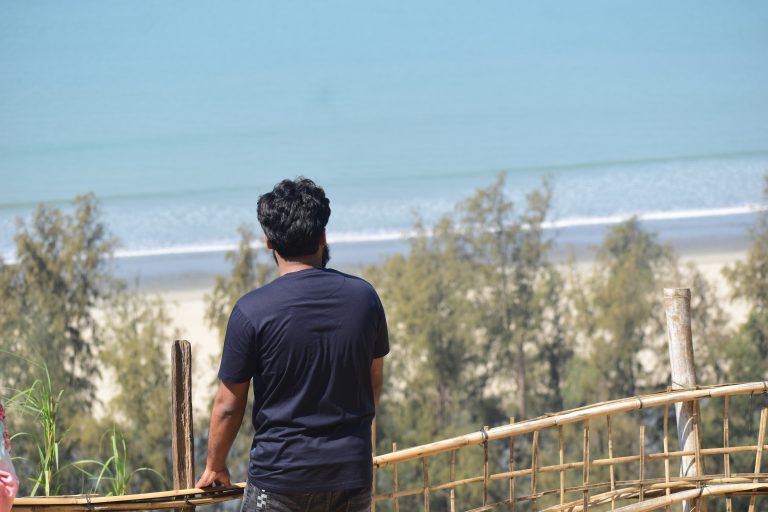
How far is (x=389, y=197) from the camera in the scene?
16203mm

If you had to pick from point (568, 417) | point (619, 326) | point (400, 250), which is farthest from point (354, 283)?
point (400, 250)

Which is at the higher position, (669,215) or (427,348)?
(669,215)

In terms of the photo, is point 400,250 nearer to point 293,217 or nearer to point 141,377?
point 141,377

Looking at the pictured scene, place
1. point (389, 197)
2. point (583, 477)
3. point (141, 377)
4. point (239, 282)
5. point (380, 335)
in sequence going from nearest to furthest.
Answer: point (380, 335)
point (583, 477)
point (141, 377)
point (239, 282)
point (389, 197)

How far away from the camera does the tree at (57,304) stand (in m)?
9.40

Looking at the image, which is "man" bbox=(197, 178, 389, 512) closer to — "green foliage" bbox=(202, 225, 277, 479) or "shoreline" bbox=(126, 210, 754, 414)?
"green foliage" bbox=(202, 225, 277, 479)

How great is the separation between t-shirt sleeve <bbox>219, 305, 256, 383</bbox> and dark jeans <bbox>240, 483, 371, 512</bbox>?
214mm

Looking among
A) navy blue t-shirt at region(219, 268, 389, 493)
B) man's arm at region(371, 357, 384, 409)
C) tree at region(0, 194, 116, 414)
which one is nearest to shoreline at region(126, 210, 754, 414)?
tree at region(0, 194, 116, 414)

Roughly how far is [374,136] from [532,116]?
296 cm

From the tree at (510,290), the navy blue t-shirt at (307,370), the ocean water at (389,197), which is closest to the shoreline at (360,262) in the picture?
the ocean water at (389,197)

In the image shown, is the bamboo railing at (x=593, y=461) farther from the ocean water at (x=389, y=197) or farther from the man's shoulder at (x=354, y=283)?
the ocean water at (x=389, y=197)

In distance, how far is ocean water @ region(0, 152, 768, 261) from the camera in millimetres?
14945

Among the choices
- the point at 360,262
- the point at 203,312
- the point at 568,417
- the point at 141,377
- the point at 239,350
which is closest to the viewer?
the point at 239,350

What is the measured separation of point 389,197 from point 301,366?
47.8ft
